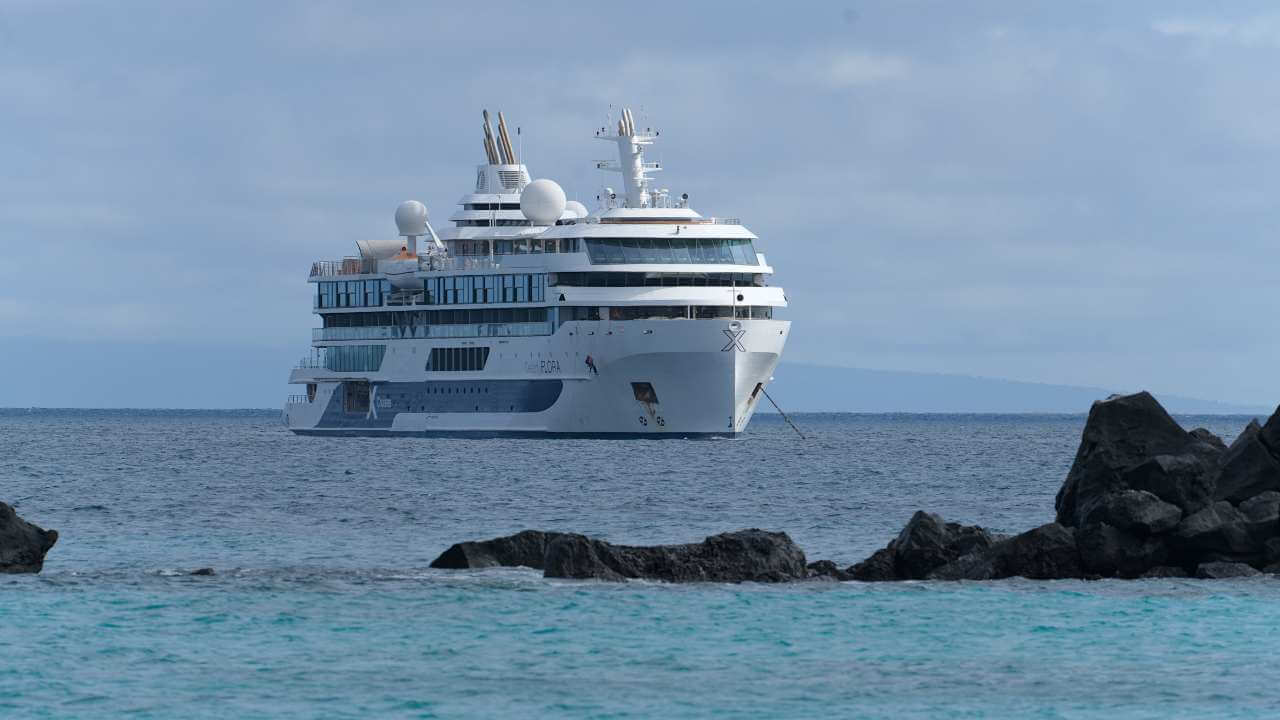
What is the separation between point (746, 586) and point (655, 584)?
1.29m

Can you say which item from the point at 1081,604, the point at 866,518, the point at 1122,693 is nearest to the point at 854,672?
the point at 1122,693

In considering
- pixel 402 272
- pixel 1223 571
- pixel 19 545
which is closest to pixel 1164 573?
pixel 1223 571

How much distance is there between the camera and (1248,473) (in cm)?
3116

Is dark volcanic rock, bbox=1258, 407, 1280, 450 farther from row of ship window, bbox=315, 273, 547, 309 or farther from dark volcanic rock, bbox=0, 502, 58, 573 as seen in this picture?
row of ship window, bbox=315, 273, 547, 309

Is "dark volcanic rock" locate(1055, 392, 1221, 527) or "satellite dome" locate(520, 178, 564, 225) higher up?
"satellite dome" locate(520, 178, 564, 225)

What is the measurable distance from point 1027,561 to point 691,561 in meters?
4.77

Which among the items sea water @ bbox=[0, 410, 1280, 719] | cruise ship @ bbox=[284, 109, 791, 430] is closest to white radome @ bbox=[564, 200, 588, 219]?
cruise ship @ bbox=[284, 109, 791, 430]

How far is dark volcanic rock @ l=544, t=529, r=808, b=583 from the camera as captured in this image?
96.6 feet

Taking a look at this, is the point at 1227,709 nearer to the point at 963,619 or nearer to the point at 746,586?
the point at 963,619

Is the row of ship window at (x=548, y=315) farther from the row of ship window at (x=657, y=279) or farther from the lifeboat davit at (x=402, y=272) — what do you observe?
the lifeboat davit at (x=402, y=272)

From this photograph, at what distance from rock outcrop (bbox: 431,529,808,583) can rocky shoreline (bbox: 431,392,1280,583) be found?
0.01m

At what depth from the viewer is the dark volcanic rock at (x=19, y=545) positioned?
30625 mm

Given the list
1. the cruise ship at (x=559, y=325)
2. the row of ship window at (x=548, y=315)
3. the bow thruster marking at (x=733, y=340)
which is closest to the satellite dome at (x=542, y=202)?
the cruise ship at (x=559, y=325)

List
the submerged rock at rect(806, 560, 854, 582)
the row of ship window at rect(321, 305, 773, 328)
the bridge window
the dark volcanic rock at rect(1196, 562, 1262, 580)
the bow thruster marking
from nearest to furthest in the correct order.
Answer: the dark volcanic rock at rect(1196, 562, 1262, 580) → the submerged rock at rect(806, 560, 854, 582) → the bow thruster marking → the row of ship window at rect(321, 305, 773, 328) → the bridge window
